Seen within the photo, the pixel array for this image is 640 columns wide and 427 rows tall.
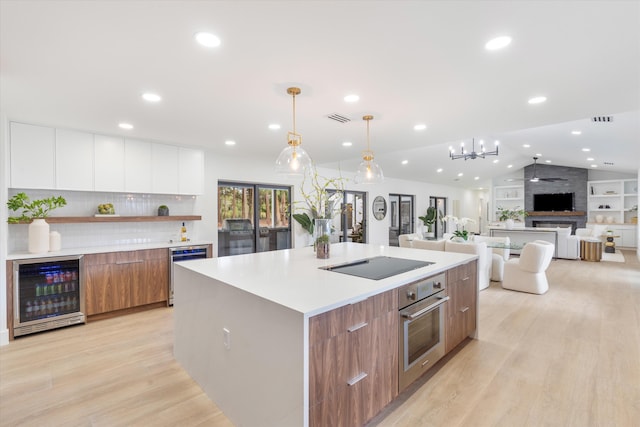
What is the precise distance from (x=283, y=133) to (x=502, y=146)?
7330 millimetres

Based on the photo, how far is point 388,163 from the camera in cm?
815

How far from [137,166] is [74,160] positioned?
0.69 meters

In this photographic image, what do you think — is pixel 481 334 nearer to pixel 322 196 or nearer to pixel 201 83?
pixel 322 196

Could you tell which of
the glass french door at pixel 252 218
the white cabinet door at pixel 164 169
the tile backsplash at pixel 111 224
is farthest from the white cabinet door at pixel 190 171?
the glass french door at pixel 252 218

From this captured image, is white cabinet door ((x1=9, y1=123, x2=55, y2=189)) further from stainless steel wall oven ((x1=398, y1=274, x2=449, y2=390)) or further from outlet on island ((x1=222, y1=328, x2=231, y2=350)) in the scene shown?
stainless steel wall oven ((x1=398, y1=274, x2=449, y2=390))

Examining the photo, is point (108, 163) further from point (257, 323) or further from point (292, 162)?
point (257, 323)

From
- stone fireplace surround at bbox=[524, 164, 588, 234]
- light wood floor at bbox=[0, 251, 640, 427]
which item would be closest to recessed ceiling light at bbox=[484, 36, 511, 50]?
light wood floor at bbox=[0, 251, 640, 427]

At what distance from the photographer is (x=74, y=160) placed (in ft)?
12.5

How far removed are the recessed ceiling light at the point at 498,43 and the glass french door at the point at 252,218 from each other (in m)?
4.66

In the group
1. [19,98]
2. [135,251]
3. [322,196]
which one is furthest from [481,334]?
[19,98]

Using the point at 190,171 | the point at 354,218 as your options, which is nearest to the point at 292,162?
the point at 190,171

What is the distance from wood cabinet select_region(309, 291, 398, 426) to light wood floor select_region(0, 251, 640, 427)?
1.11 feet

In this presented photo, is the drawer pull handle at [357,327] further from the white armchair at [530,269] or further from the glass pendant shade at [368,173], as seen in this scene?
the white armchair at [530,269]

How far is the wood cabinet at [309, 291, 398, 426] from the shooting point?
4.98ft
